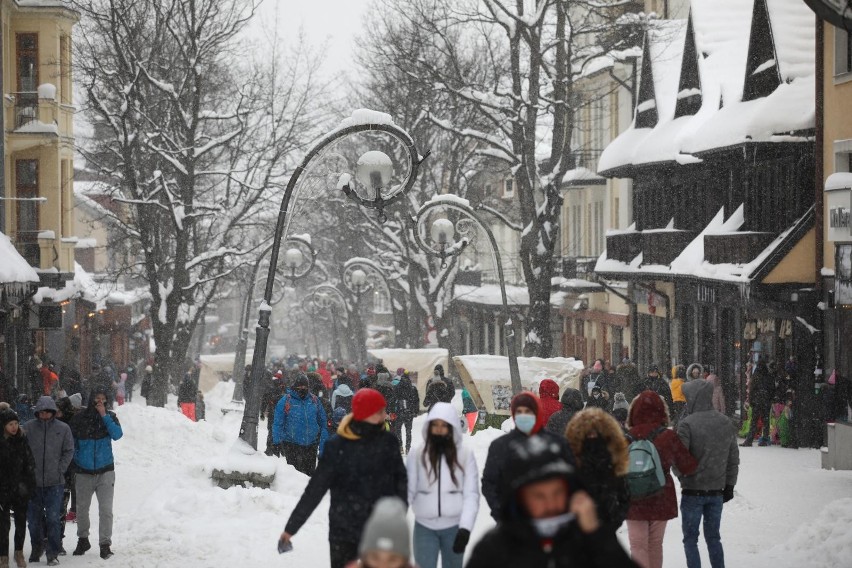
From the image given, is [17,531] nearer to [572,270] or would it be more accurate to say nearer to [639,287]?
[639,287]

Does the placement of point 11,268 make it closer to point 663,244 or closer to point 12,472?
point 12,472

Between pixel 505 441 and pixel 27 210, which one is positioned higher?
pixel 27 210

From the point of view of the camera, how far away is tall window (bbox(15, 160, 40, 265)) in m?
31.5

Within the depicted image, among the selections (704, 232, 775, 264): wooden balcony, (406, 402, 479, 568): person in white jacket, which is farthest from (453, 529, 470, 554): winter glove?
(704, 232, 775, 264): wooden balcony

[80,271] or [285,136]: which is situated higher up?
[285,136]

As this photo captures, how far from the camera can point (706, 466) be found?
31.6ft

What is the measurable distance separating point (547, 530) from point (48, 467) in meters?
8.45

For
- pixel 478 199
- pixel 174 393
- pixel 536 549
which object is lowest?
pixel 174 393

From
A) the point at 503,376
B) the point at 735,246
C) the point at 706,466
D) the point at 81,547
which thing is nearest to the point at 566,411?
the point at 706,466

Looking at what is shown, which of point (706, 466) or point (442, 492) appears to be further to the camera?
point (706, 466)

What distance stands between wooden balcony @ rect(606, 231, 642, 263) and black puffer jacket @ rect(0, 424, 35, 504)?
24.7 meters

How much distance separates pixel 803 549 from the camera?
→ 11312 millimetres

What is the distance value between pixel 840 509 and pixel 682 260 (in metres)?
19.1

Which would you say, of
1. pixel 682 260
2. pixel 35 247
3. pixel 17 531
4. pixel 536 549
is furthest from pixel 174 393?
pixel 536 549
